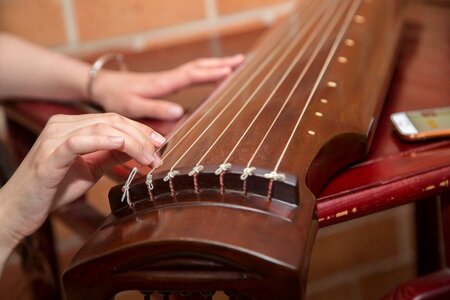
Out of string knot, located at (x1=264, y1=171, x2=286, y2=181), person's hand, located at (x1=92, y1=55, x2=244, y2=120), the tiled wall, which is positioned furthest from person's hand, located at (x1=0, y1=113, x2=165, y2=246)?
the tiled wall

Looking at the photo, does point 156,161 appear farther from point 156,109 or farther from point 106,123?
point 156,109

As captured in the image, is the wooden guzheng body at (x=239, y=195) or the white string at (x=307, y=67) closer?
the wooden guzheng body at (x=239, y=195)

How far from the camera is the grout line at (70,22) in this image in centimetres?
145

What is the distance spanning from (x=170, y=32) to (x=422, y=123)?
862 mm

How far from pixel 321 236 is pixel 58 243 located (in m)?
0.66

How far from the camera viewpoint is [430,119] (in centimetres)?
80

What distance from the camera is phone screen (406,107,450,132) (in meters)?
0.78

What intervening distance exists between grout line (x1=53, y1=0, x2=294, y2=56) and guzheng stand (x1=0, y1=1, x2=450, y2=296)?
0.08 m

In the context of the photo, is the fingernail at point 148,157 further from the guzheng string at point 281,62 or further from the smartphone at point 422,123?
the smartphone at point 422,123

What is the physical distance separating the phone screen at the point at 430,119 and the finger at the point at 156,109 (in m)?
0.30

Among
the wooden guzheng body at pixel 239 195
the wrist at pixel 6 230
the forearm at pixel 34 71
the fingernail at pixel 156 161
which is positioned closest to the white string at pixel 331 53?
the wooden guzheng body at pixel 239 195

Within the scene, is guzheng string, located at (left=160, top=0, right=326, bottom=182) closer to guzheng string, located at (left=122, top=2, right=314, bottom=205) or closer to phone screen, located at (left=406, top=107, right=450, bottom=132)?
guzheng string, located at (left=122, top=2, right=314, bottom=205)

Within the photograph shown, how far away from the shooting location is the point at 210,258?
1.70 ft

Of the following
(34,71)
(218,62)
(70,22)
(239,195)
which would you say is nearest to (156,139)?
(239,195)
